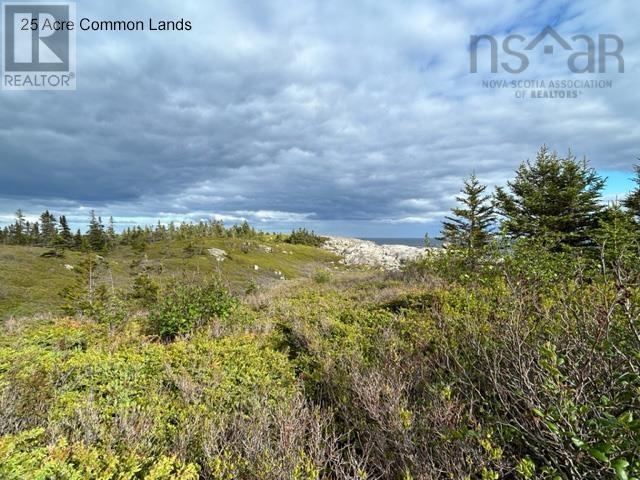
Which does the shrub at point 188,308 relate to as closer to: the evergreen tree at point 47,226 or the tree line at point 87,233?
the tree line at point 87,233

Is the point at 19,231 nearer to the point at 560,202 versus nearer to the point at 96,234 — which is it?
the point at 96,234

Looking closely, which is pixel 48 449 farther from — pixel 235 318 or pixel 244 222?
pixel 244 222

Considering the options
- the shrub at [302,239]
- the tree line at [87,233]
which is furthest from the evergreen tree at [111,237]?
the shrub at [302,239]

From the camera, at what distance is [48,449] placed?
2711 mm

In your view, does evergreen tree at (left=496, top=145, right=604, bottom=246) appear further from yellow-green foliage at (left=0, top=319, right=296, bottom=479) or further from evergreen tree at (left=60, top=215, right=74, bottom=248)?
evergreen tree at (left=60, top=215, right=74, bottom=248)

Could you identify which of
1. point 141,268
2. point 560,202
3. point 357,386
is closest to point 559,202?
point 560,202

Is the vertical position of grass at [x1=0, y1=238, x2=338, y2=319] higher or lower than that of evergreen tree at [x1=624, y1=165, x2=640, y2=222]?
lower

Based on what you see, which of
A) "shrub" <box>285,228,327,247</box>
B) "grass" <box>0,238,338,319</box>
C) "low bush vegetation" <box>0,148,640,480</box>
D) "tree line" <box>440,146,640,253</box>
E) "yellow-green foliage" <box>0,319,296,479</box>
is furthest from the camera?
"shrub" <box>285,228,327,247</box>

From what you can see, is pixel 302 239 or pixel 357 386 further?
pixel 302 239

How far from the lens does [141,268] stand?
42.1 meters

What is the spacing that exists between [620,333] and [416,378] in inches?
85.9

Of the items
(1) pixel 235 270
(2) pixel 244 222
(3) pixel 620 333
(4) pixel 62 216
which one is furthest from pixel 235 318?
(2) pixel 244 222

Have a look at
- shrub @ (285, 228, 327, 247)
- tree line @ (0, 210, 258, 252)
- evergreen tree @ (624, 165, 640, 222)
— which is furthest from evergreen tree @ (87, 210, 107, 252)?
evergreen tree @ (624, 165, 640, 222)

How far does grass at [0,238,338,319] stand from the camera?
1066 inches
